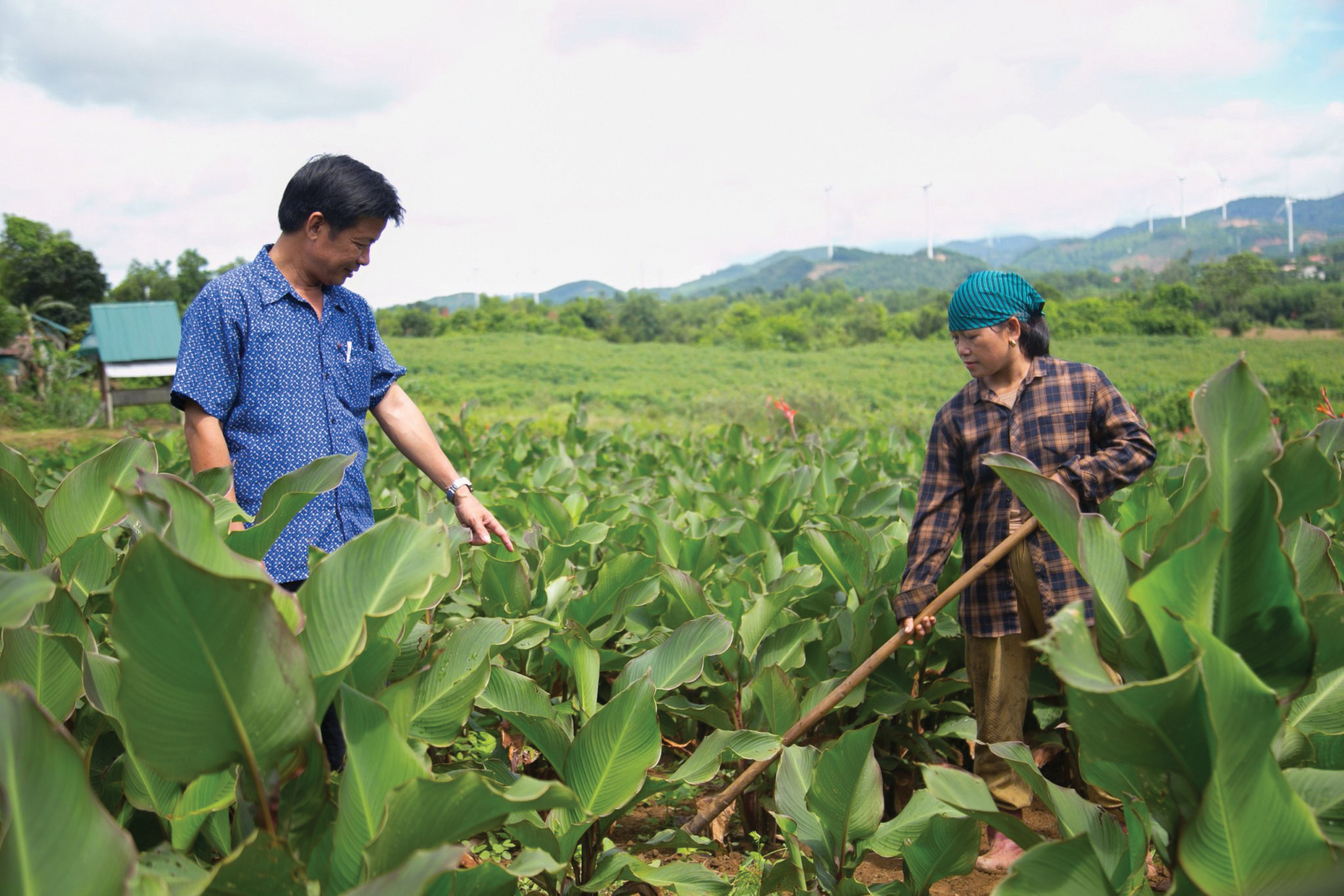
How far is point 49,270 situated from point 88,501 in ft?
146

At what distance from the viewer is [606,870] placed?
183 cm

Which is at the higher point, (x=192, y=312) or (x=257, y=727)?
(x=192, y=312)

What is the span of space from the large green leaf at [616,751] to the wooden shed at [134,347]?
61.4ft

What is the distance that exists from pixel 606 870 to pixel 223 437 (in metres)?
1.26

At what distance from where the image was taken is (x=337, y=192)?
2.18 meters

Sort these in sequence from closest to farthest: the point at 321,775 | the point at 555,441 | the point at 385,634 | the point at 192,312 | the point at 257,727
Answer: the point at 257,727, the point at 321,775, the point at 385,634, the point at 192,312, the point at 555,441

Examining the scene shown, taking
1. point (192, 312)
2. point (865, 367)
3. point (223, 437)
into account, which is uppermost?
point (192, 312)

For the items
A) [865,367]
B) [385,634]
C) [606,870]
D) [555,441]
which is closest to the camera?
[385,634]

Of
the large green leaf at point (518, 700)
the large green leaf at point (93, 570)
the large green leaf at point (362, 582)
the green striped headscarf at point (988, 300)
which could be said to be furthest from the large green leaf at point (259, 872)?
the green striped headscarf at point (988, 300)

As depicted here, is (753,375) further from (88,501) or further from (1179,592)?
(1179,592)

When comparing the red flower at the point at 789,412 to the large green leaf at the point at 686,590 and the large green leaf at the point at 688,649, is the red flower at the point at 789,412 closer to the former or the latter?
the large green leaf at the point at 686,590

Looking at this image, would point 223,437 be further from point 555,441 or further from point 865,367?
point 865,367

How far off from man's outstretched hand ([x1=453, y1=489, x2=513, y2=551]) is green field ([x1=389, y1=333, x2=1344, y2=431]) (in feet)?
31.4

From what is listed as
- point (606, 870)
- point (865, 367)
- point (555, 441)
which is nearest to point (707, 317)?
point (865, 367)
